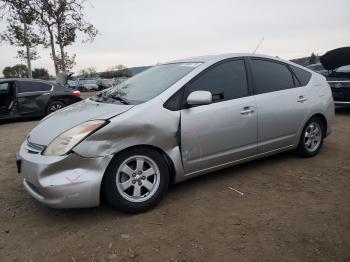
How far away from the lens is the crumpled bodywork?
3.29 m

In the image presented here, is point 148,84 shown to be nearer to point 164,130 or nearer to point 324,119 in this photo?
point 164,130

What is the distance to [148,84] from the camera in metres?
4.27

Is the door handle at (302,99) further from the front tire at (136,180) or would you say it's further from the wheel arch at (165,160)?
the front tire at (136,180)

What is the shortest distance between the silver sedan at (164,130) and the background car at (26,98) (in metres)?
6.45

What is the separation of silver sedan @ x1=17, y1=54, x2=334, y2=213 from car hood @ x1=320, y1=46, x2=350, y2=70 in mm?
5639

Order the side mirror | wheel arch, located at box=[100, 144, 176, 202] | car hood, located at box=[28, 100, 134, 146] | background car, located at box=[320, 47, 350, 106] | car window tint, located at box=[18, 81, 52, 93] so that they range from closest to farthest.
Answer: wheel arch, located at box=[100, 144, 176, 202], car hood, located at box=[28, 100, 134, 146], the side mirror, background car, located at box=[320, 47, 350, 106], car window tint, located at box=[18, 81, 52, 93]

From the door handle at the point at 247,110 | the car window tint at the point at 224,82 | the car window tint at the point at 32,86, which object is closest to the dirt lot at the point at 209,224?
the door handle at the point at 247,110

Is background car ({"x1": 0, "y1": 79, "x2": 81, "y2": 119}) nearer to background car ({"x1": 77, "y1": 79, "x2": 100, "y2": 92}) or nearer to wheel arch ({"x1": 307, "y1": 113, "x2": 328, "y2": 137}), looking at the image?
wheel arch ({"x1": 307, "y1": 113, "x2": 328, "y2": 137})

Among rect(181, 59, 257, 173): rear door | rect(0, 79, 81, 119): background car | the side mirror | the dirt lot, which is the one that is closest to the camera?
the dirt lot

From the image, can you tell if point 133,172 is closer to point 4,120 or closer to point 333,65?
point 4,120

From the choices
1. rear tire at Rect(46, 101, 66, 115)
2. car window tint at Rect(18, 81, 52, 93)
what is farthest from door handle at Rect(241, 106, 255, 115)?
car window tint at Rect(18, 81, 52, 93)

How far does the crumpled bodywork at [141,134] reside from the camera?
3295 mm

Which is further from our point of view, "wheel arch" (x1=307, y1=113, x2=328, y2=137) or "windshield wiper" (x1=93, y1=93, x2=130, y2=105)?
"wheel arch" (x1=307, y1=113, x2=328, y2=137)

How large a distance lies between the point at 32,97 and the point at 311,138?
790cm
